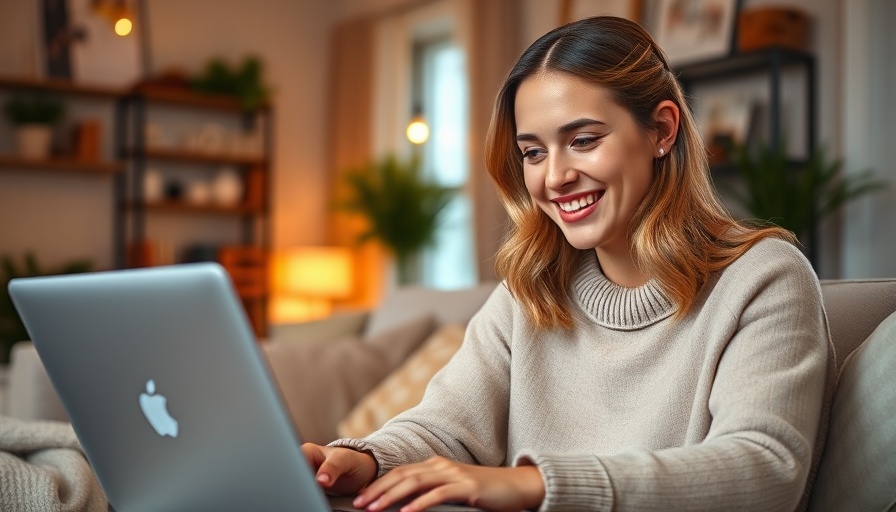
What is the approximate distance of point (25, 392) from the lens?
8.73 feet

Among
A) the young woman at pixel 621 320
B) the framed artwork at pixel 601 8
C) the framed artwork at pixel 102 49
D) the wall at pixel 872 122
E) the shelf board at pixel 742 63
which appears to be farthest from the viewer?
the framed artwork at pixel 102 49

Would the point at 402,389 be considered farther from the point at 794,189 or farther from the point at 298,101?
the point at 298,101

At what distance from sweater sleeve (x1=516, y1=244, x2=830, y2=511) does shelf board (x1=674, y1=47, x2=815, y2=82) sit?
9.66 feet

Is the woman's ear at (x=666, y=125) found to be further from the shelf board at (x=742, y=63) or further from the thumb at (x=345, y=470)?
the shelf board at (x=742, y=63)

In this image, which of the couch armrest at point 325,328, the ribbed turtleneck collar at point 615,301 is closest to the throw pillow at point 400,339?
the couch armrest at point 325,328

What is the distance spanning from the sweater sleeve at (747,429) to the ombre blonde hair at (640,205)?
62 mm

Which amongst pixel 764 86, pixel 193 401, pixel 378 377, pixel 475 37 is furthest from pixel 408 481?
pixel 475 37

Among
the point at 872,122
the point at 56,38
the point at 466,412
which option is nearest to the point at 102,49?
the point at 56,38

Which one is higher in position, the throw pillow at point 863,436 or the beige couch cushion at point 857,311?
the beige couch cushion at point 857,311

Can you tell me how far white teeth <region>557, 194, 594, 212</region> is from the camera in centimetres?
131

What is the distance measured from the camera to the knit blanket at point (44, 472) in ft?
4.15

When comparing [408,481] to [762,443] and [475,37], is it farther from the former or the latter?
[475,37]

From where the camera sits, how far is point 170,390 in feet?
3.00

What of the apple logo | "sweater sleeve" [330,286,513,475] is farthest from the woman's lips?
the apple logo
